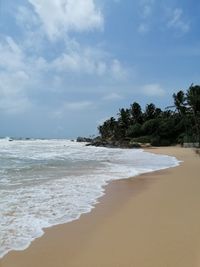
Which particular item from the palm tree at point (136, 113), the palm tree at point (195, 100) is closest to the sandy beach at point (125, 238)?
the palm tree at point (195, 100)

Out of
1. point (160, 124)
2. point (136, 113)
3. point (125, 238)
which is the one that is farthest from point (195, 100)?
point (125, 238)

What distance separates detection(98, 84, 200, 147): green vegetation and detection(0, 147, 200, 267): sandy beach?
41.2 m

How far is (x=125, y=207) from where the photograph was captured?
28.6 ft

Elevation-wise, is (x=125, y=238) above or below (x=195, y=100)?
below

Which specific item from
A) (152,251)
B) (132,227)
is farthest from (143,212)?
(152,251)

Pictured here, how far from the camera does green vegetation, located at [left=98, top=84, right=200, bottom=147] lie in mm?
50688

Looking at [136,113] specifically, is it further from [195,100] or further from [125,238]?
[125,238]

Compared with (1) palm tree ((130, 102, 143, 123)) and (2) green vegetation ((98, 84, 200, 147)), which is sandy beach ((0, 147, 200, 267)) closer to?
(2) green vegetation ((98, 84, 200, 147))

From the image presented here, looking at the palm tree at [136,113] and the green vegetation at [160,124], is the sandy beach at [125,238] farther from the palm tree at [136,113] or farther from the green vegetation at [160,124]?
the palm tree at [136,113]

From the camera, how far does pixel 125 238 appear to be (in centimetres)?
601

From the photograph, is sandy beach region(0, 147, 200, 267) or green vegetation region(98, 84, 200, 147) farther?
green vegetation region(98, 84, 200, 147)

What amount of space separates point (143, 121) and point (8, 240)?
7264 centimetres

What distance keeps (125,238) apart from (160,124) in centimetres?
6250

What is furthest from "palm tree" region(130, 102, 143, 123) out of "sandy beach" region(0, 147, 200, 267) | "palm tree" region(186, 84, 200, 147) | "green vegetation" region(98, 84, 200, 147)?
"sandy beach" region(0, 147, 200, 267)
